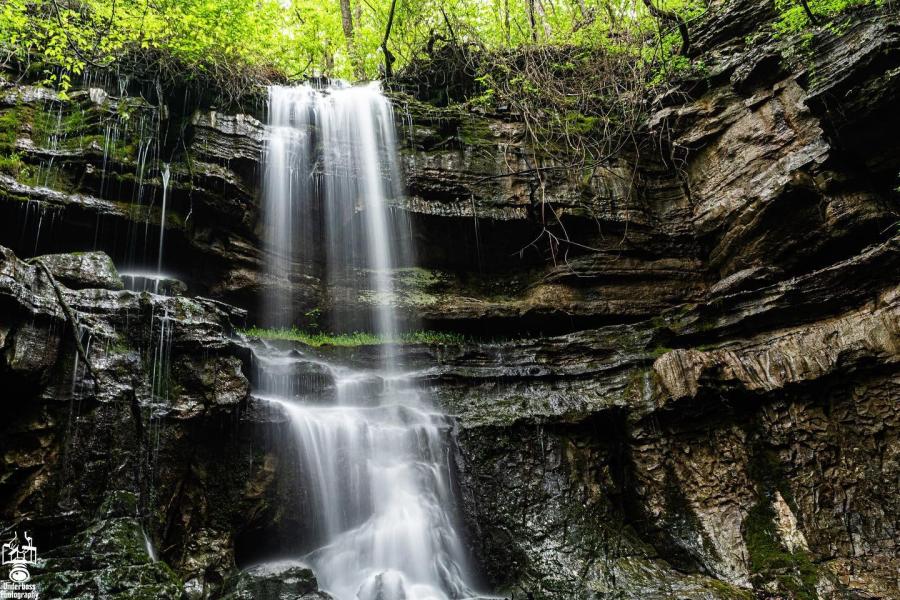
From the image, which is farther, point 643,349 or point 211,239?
point 211,239

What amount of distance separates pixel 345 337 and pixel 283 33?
977 cm

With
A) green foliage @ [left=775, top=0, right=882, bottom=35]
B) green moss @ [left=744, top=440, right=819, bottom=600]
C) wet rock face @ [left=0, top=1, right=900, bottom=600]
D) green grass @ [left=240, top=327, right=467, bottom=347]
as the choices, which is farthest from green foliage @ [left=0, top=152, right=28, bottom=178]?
green foliage @ [left=775, top=0, right=882, bottom=35]

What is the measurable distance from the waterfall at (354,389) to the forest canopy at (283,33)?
1.72m

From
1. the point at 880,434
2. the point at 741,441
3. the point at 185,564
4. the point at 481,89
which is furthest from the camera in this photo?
the point at 481,89

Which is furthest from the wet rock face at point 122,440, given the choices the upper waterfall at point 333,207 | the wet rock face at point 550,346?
the upper waterfall at point 333,207

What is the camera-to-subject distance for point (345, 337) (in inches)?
450

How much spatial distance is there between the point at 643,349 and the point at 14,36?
12.6m

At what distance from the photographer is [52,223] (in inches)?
366

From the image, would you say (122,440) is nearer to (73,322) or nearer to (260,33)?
(73,322)

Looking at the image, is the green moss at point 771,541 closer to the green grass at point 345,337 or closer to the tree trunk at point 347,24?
the green grass at point 345,337

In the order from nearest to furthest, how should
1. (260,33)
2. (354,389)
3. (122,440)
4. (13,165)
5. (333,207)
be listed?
(122,440) < (354,389) < (13,165) < (333,207) < (260,33)

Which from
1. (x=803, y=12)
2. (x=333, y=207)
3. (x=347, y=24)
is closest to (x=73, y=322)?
(x=333, y=207)

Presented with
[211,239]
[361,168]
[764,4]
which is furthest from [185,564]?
[764,4]

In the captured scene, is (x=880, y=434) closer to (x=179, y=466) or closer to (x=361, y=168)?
(x=179, y=466)
